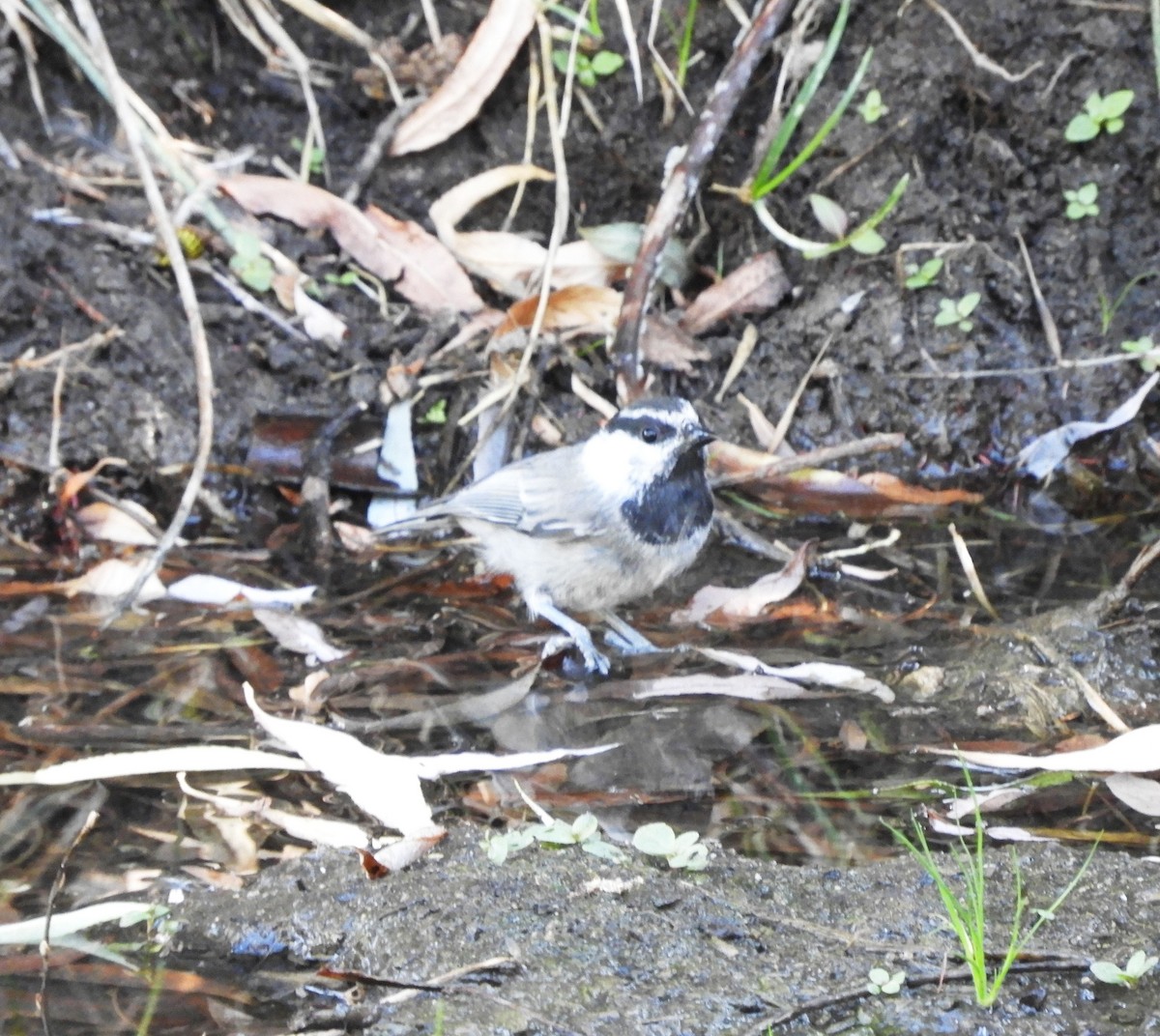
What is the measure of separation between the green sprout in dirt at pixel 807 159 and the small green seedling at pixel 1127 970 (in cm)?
379

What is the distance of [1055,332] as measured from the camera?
5.73 meters

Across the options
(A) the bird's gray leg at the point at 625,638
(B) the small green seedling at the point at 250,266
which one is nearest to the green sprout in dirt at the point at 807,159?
(A) the bird's gray leg at the point at 625,638

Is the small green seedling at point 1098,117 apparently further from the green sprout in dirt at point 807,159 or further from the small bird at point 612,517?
the small bird at point 612,517

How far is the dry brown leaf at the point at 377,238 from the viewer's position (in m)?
6.01

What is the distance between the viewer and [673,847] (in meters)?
2.90

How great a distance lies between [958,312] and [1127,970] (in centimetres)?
379

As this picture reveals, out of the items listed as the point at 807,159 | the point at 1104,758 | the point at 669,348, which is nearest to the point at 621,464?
the point at 669,348

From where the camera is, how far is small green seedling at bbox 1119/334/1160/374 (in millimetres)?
5480

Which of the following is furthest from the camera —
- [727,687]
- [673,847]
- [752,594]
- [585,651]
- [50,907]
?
[752,594]

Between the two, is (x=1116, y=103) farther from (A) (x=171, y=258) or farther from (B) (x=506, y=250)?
(A) (x=171, y=258)

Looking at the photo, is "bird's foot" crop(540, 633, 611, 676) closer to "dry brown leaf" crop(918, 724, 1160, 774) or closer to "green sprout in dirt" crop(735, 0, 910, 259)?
"dry brown leaf" crop(918, 724, 1160, 774)

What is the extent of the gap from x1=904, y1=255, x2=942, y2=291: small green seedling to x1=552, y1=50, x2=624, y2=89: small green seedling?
5.17ft

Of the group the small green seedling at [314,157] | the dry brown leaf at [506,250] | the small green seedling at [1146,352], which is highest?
the small green seedling at [314,157]

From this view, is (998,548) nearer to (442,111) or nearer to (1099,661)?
(1099,661)
